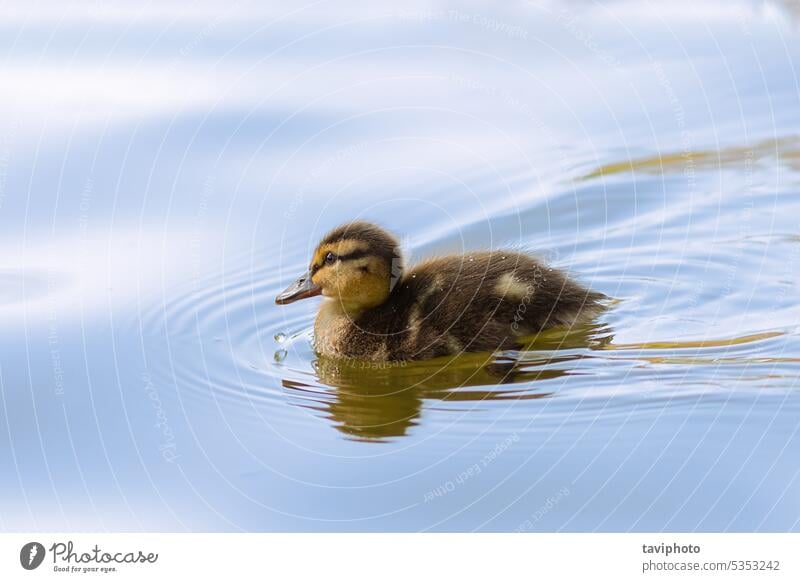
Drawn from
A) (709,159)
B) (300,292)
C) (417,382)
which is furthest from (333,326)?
(709,159)

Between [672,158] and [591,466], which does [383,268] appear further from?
[672,158]

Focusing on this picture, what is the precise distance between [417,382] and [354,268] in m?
0.41

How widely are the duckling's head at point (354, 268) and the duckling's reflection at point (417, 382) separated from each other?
19 centimetres

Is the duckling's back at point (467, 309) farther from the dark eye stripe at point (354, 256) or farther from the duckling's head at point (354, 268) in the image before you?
the dark eye stripe at point (354, 256)

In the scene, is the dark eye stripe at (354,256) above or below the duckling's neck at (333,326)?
above

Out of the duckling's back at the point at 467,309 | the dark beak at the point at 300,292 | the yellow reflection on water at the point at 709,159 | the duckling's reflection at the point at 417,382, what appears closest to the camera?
the duckling's reflection at the point at 417,382

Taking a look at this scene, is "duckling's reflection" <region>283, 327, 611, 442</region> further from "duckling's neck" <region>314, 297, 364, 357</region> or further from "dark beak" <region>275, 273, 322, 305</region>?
"dark beak" <region>275, 273, 322, 305</region>

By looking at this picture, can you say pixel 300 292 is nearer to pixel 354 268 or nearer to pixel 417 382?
pixel 354 268

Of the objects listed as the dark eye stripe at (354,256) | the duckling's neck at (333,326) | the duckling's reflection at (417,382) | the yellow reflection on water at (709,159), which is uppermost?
the yellow reflection on water at (709,159)

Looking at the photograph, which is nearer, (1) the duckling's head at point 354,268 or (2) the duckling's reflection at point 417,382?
(2) the duckling's reflection at point 417,382

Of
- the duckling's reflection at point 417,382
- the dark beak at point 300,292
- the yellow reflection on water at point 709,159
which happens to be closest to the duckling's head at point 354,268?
the dark beak at point 300,292

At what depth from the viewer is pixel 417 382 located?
12.4 ft

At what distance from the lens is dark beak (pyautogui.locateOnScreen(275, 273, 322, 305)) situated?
407 centimetres

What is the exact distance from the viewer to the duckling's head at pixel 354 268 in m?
4.00
